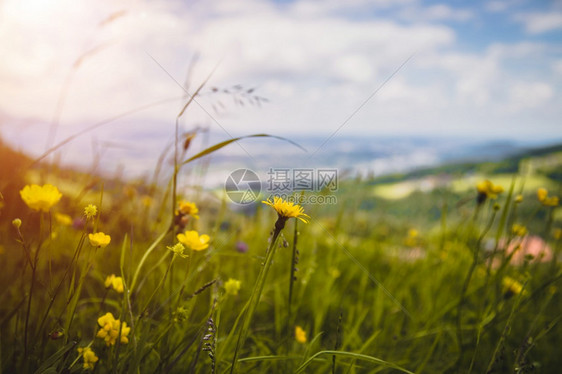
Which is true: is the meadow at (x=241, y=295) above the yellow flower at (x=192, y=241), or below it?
below

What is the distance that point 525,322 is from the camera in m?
2.12

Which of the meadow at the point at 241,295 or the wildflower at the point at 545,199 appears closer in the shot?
the meadow at the point at 241,295

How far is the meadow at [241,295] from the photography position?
2.96 feet

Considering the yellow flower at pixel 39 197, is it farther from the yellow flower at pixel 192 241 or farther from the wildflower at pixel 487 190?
the wildflower at pixel 487 190

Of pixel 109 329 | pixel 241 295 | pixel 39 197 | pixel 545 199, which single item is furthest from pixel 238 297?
pixel 545 199

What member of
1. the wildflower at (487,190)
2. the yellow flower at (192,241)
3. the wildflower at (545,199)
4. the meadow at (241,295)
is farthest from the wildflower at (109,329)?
the wildflower at (545,199)

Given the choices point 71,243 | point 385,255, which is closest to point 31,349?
point 71,243

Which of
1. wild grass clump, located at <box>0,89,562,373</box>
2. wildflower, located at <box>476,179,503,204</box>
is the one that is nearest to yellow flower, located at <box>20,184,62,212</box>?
wild grass clump, located at <box>0,89,562,373</box>

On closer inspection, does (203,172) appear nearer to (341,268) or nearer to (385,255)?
(341,268)

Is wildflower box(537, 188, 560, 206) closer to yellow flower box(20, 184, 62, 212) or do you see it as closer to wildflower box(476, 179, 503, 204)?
wildflower box(476, 179, 503, 204)

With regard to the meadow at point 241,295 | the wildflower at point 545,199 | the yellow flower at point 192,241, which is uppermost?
the wildflower at point 545,199

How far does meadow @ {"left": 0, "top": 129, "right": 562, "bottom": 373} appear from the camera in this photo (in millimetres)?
901

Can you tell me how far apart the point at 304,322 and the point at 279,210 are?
116 cm

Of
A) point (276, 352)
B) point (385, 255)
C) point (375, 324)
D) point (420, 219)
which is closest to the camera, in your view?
point (276, 352)
